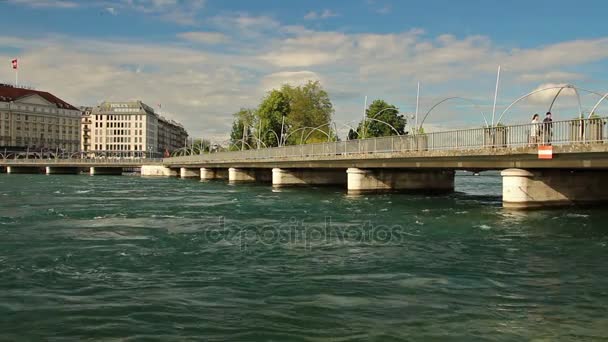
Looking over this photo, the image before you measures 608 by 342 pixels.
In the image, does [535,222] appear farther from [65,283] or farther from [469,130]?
[65,283]

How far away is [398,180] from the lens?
2131 inches

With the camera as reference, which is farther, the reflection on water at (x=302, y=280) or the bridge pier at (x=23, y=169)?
the bridge pier at (x=23, y=169)

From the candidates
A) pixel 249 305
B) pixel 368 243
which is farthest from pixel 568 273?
pixel 249 305

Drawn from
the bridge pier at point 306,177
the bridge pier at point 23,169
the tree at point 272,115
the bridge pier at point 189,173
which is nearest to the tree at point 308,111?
the tree at point 272,115

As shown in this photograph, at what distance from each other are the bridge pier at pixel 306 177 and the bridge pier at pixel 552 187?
37161 mm

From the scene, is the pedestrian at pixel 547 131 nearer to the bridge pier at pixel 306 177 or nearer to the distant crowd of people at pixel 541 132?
the distant crowd of people at pixel 541 132

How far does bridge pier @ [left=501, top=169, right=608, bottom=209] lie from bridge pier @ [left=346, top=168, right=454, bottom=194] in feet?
62.9

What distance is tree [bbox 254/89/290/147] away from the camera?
117 meters

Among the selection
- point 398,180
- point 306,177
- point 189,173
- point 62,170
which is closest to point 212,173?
point 189,173

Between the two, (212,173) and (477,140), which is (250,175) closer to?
(212,173)

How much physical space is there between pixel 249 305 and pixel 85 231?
13.8 metres

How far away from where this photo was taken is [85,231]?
23.3 metres

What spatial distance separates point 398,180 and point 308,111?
2575 inches

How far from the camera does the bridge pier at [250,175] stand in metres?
88.9
